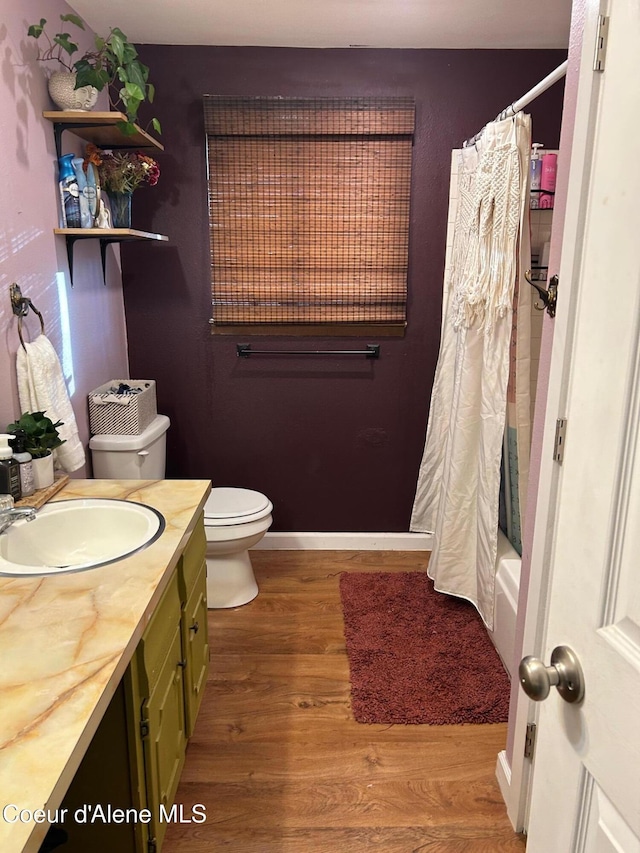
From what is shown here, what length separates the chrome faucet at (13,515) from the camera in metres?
1.62

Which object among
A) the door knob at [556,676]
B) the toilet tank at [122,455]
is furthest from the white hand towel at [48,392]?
the door knob at [556,676]

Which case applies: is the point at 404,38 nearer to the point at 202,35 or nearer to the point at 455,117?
the point at 455,117

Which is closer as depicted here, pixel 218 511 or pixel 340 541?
pixel 218 511

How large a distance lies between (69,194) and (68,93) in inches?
12.8

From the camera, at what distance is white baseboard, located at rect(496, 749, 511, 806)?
1.82m

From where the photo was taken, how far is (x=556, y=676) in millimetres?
799

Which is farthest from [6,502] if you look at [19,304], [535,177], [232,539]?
[535,177]

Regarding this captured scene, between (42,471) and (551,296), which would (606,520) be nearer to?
(551,296)

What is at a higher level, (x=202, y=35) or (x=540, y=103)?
(x=202, y=35)

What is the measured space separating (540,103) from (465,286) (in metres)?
1.06

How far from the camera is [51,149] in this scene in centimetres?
226

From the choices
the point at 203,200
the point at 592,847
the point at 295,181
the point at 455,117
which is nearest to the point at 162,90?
the point at 203,200

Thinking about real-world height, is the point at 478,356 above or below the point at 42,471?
above

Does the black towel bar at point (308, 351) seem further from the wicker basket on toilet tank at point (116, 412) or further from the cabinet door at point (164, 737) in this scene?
the cabinet door at point (164, 737)
